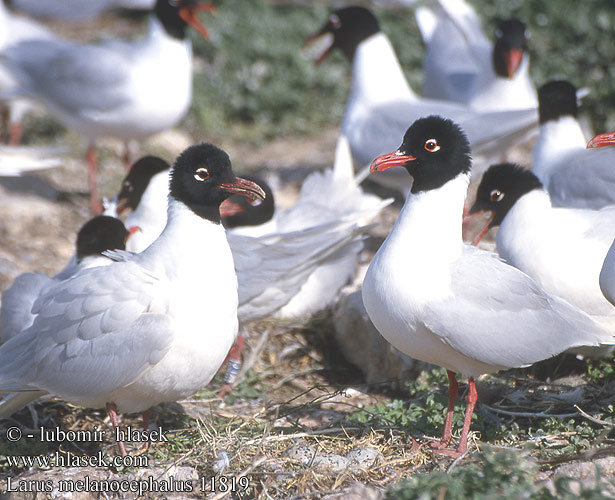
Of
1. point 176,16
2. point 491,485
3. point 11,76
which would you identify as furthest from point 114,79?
point 491,485

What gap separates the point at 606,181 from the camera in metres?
5.32

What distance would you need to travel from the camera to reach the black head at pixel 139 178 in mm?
5582

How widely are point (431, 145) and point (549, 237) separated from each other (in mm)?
1109

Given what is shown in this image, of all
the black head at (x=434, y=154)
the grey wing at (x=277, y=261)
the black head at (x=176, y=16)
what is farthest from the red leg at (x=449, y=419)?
the black head at (x=176, y=16)

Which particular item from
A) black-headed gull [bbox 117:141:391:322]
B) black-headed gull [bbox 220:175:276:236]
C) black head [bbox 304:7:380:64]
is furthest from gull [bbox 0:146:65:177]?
black head [bbox 304:7:380:64]

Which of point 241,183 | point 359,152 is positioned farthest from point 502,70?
point 241,183

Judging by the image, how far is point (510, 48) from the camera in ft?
23.8

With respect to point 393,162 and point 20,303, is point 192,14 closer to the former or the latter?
point 20,303

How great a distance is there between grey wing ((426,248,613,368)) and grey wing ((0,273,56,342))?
7.51 ft

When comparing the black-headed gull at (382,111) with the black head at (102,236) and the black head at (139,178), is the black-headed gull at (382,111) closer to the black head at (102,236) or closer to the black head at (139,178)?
the black head at (139,178)

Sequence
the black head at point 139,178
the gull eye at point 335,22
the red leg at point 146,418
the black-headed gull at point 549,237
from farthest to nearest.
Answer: the gull eye at point 335,22
the black head at point 139,178
the black-headed gull at point 549,237
the red leg at point 146,418

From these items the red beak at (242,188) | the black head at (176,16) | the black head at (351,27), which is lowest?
the red beak at (242,188)

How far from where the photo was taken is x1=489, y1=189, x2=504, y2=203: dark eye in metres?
4.94

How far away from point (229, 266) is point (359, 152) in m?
3.05
